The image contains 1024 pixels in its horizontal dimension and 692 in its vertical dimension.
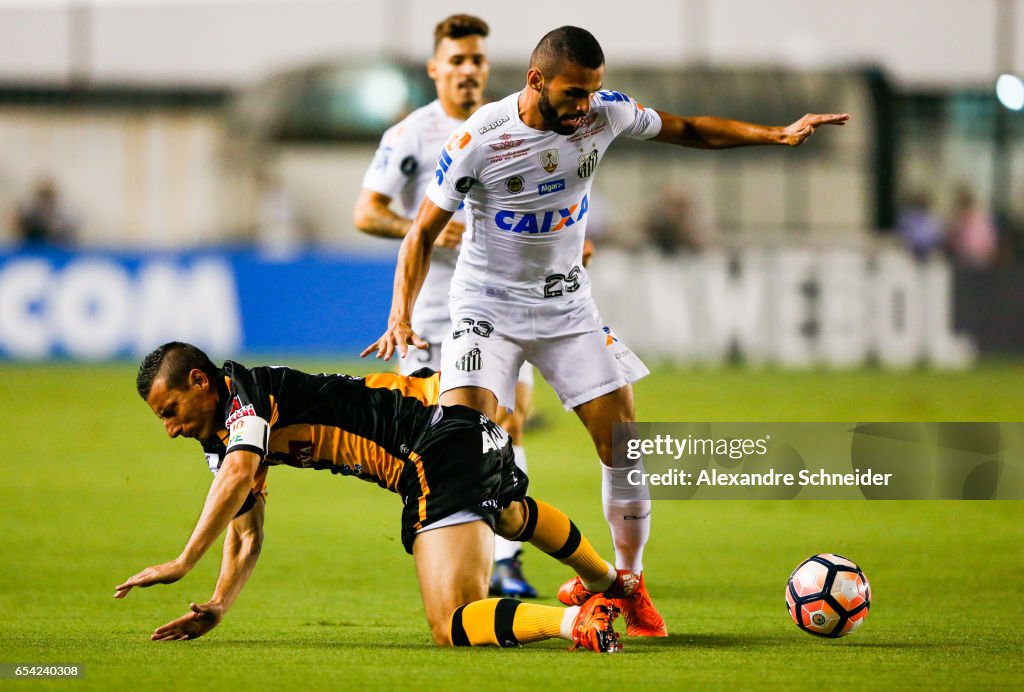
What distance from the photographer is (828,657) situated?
18.9 feet

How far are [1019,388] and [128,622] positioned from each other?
12285mm

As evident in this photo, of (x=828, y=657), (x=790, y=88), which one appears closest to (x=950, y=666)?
(x=828, y=657)

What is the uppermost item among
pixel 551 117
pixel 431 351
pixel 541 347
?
pixel 551 117

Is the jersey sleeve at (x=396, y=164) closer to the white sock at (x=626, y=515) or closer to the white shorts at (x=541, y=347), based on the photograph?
the white shorts at (x=541, y=347)

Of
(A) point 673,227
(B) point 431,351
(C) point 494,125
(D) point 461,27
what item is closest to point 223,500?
(C) point 494,125

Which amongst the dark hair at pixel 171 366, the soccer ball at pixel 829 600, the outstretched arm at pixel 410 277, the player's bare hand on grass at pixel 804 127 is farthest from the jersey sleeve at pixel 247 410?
the player's bare hand on grass at pixel 804 127

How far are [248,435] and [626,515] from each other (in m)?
1.89

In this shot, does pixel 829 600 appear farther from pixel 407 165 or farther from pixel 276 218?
pixel 276 218

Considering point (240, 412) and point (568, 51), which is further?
point (568, 51)

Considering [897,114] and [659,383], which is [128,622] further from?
[897,114]

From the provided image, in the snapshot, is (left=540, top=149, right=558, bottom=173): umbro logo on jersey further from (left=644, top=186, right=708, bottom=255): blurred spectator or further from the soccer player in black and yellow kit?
(left=644, top=186, right=708, bottom=255): blurred spectator

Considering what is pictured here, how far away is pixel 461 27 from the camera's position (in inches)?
311

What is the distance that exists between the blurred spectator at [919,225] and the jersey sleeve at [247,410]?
653 inches

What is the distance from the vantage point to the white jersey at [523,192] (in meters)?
6.49
